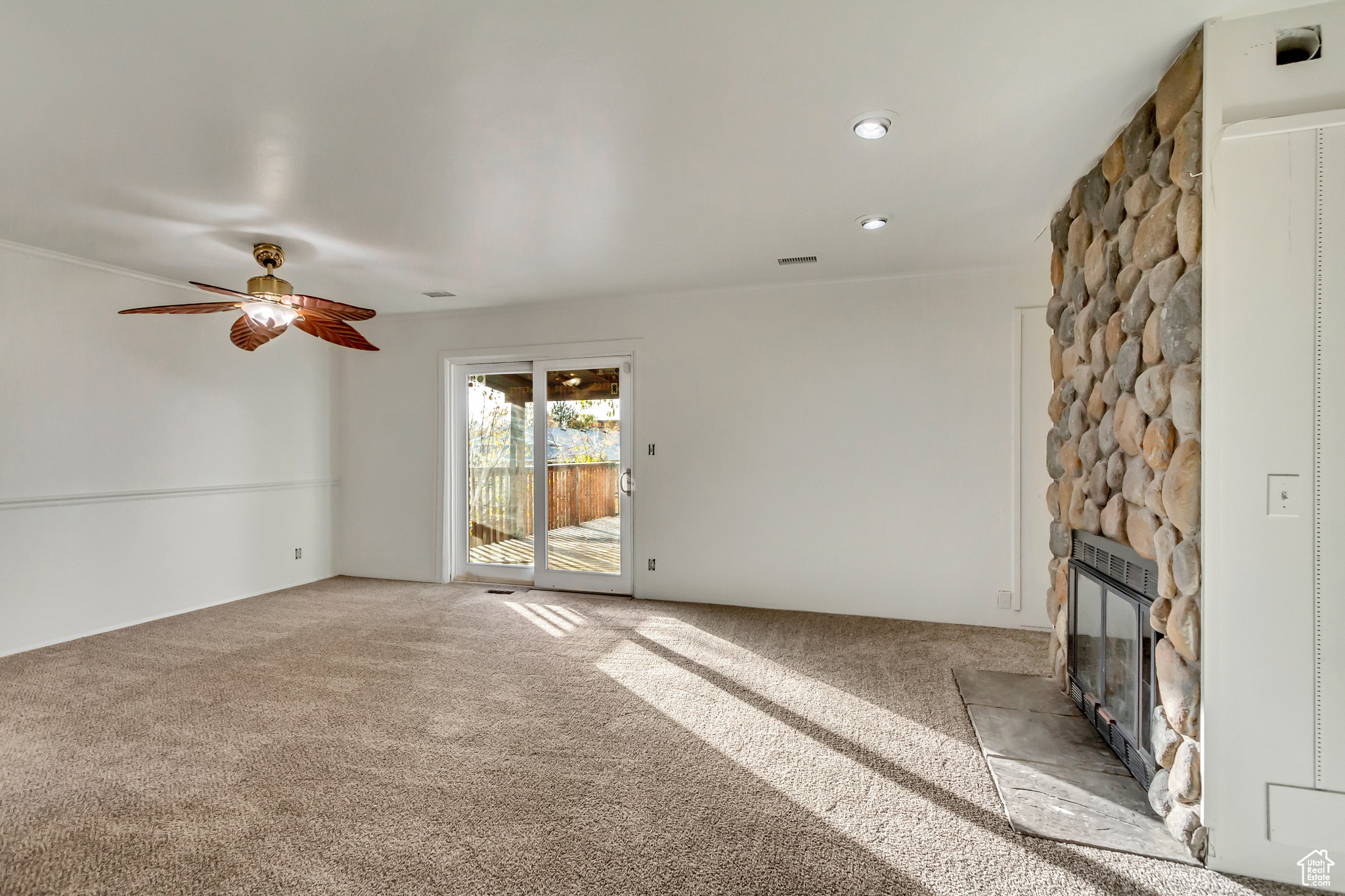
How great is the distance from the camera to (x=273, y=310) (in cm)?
356

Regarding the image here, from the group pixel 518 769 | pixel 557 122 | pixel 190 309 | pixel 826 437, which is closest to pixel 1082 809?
pixel 518 769

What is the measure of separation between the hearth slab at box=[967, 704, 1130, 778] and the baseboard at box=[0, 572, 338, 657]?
17.0ft

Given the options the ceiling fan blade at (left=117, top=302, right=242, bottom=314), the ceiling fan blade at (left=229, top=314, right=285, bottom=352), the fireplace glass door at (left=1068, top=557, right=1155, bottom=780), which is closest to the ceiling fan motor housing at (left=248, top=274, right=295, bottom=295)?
the ceiling fan blade at (left=117, top=302, right=242, bottom=314)

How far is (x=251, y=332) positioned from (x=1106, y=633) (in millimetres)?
4600

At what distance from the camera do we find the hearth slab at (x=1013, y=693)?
2947mm

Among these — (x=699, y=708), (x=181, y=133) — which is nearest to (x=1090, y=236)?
(x=699, y=708)

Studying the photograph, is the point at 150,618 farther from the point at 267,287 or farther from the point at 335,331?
the point at 267,287

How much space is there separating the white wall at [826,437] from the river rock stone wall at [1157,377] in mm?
1490

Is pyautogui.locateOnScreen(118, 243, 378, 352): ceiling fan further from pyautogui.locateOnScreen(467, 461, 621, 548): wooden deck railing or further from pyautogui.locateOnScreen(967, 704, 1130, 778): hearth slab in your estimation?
pyautogui.locateOnScreen(967, 704, 1130, 778): hearth slab

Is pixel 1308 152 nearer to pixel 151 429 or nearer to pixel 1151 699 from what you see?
pixel 1151 699

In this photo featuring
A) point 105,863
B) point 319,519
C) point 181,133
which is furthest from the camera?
point 319,519

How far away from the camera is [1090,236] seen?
9.07 feet

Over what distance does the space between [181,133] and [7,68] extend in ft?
1.56

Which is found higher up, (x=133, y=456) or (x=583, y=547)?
(x=133, y=456)
